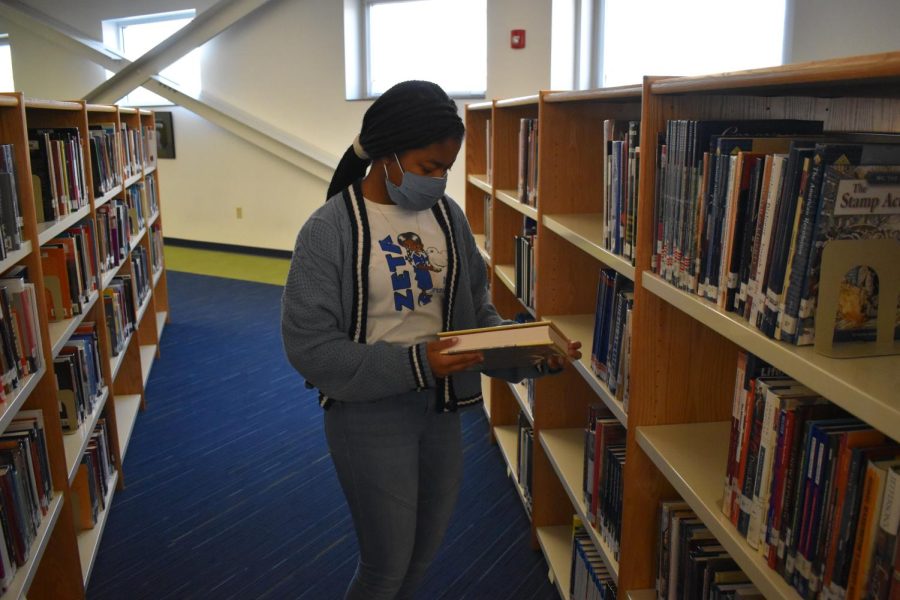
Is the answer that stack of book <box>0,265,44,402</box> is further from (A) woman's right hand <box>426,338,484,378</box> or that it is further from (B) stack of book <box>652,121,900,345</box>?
(B) stack of book <box>652,121,900,345</box>

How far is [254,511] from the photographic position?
2.79m

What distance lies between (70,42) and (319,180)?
2.84 metres

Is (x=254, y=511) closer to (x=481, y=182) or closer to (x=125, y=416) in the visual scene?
(x=125, y=416)

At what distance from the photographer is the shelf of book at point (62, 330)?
2.21 metres

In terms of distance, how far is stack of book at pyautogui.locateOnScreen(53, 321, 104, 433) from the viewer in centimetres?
255

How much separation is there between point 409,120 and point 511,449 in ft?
6.20

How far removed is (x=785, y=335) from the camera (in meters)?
1.01

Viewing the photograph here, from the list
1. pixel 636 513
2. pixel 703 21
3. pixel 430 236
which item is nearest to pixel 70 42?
pixel 703 21

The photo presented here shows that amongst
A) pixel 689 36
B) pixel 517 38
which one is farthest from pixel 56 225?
pixel 517 38

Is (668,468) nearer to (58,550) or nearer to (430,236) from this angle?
(430,236)

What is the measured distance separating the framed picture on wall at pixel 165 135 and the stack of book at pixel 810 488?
308 inches

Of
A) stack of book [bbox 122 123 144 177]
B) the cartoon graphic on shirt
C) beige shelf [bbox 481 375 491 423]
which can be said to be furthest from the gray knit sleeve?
stack of book [bbox 122 123 144 177]

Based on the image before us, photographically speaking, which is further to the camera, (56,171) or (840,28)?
(840,28)

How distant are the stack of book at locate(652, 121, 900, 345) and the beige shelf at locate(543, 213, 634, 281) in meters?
0.25
